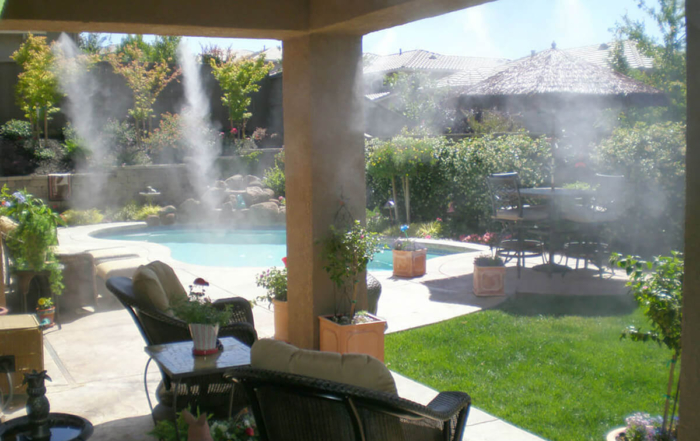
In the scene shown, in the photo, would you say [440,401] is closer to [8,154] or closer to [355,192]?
[355,192]

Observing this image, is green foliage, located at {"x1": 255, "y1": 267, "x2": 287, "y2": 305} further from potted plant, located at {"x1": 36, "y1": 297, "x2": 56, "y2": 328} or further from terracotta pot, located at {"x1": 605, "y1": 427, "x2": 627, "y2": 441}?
terracotta pot, located at {"x1": 605, "y1": 427, "x2": 627, "y2": 441}

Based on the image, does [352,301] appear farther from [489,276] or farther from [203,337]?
[489,276]

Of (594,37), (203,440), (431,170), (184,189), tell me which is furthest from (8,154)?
(594,37)

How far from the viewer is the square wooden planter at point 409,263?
796 centimetres

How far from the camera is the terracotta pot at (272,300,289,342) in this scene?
5.15m

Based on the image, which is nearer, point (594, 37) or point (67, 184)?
point (67, 184)

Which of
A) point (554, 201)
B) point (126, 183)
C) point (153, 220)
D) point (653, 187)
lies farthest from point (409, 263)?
point (126, 183)

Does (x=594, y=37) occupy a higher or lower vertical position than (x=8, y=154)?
higher

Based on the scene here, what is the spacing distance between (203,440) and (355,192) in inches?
102

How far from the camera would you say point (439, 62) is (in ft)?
Result: 122

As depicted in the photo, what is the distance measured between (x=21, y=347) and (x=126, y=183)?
12687 millimetres

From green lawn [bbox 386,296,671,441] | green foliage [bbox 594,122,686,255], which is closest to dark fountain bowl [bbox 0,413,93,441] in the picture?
green lawn [bbox 386,296,671,441]

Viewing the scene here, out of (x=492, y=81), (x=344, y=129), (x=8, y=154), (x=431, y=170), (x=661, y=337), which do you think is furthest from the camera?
(x=8, y=154)

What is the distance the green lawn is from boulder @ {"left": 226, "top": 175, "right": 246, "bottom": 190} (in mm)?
11373
